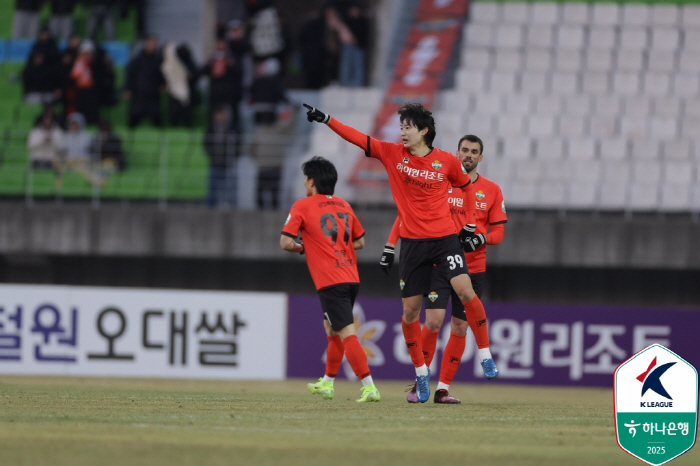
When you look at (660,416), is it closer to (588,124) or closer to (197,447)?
(197,447)

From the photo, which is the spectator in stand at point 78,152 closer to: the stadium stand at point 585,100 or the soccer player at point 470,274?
the stadium stand at point 585,100

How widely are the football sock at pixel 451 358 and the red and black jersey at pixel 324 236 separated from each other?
1.22 meters

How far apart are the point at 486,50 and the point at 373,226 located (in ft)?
16.2

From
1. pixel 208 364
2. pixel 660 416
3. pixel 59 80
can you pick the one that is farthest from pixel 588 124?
pixel 660 416

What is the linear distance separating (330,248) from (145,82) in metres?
11.2

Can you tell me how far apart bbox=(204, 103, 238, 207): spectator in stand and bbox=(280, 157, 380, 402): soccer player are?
8.84 m

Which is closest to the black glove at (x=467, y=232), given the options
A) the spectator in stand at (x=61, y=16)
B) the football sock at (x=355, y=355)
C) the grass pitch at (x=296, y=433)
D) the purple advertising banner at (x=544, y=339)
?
the football sock at (x=355, y=355)

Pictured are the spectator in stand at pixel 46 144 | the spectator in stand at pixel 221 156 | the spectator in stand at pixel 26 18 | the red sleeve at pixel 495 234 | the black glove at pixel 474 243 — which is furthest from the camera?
the spectator in stand at pixel 26 18

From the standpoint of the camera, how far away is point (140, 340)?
16.9m

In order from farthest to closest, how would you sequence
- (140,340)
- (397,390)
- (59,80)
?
(59,80) < (140,340) < (397,390)

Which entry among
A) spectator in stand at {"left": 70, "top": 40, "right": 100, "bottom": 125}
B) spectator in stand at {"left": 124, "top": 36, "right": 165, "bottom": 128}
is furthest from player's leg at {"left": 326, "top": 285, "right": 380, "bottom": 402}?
spectator in stand at {"left": 70, "top": 40, "right": 100, "bottom": 125}

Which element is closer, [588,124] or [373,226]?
[373,226]

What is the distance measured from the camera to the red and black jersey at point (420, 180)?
8.97 m

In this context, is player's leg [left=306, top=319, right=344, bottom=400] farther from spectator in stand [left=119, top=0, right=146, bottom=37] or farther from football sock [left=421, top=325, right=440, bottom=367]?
spectator in stand [left=119, top=0, right=146, bottom=37]
